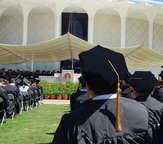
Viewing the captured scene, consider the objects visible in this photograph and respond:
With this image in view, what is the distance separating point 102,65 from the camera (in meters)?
2.39

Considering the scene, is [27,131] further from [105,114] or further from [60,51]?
[60,51]

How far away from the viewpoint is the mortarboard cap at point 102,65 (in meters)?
2.35

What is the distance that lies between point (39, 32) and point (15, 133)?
1155 inches

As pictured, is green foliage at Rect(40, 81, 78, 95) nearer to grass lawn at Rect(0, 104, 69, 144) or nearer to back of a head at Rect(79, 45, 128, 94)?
grass lawn at Rect(0, 104, 69, 144)

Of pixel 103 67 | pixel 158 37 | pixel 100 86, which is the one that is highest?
pixel 158 37

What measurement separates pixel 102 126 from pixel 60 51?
86.5 feet

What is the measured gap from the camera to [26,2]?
34.7 m

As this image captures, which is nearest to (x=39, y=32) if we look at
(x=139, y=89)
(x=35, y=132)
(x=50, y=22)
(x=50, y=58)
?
(x=50, y=22)

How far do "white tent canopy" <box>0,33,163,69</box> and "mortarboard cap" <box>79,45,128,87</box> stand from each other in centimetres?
2119

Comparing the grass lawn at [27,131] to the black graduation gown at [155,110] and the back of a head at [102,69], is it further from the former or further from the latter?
the back of a head at [102,69]

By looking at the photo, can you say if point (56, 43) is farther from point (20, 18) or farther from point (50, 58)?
point (20, 18)

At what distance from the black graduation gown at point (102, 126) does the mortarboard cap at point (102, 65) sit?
5.4 inches

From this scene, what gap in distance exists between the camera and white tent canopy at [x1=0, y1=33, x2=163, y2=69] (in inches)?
989

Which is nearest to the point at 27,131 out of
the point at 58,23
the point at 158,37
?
the point at 58,23
